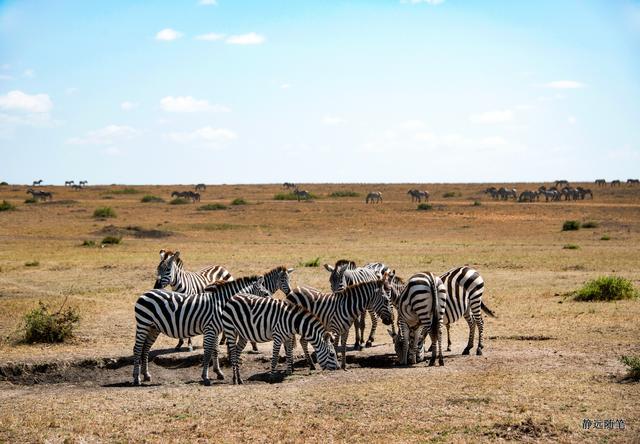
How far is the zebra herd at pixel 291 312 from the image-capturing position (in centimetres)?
1244

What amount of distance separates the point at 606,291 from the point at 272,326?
10598 mm

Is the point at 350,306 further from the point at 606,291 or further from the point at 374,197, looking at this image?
the point at 374,197

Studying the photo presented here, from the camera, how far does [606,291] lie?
1923 cm

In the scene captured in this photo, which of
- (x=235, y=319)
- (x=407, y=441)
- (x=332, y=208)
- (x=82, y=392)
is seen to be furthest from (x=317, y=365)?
(x=332, y=208)

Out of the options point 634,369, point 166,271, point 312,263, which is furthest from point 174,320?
point 312,263

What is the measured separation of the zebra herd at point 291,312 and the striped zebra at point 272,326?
2 cm

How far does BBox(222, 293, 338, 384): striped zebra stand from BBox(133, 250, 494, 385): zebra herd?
2cm

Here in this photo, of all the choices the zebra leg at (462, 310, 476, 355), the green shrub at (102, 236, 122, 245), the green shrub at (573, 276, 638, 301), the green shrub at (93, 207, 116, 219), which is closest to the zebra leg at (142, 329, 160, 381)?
the zebra leg at (462, 310, 476, 355)

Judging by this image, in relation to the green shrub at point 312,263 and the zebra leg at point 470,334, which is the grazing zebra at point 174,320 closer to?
the zebra leg at point 470,334

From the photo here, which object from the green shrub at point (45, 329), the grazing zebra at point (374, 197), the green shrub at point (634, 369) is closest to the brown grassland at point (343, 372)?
the green shrub at point (634, 369)

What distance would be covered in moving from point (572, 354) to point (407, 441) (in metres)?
5.64

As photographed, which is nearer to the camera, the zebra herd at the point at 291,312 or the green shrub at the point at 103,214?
the zebra herd at the point at 291,312

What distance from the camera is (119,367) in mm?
13367

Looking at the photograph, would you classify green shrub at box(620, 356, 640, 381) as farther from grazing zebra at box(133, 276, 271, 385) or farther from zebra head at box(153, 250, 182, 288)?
zebra head at box(153, 250, 182, 288)
